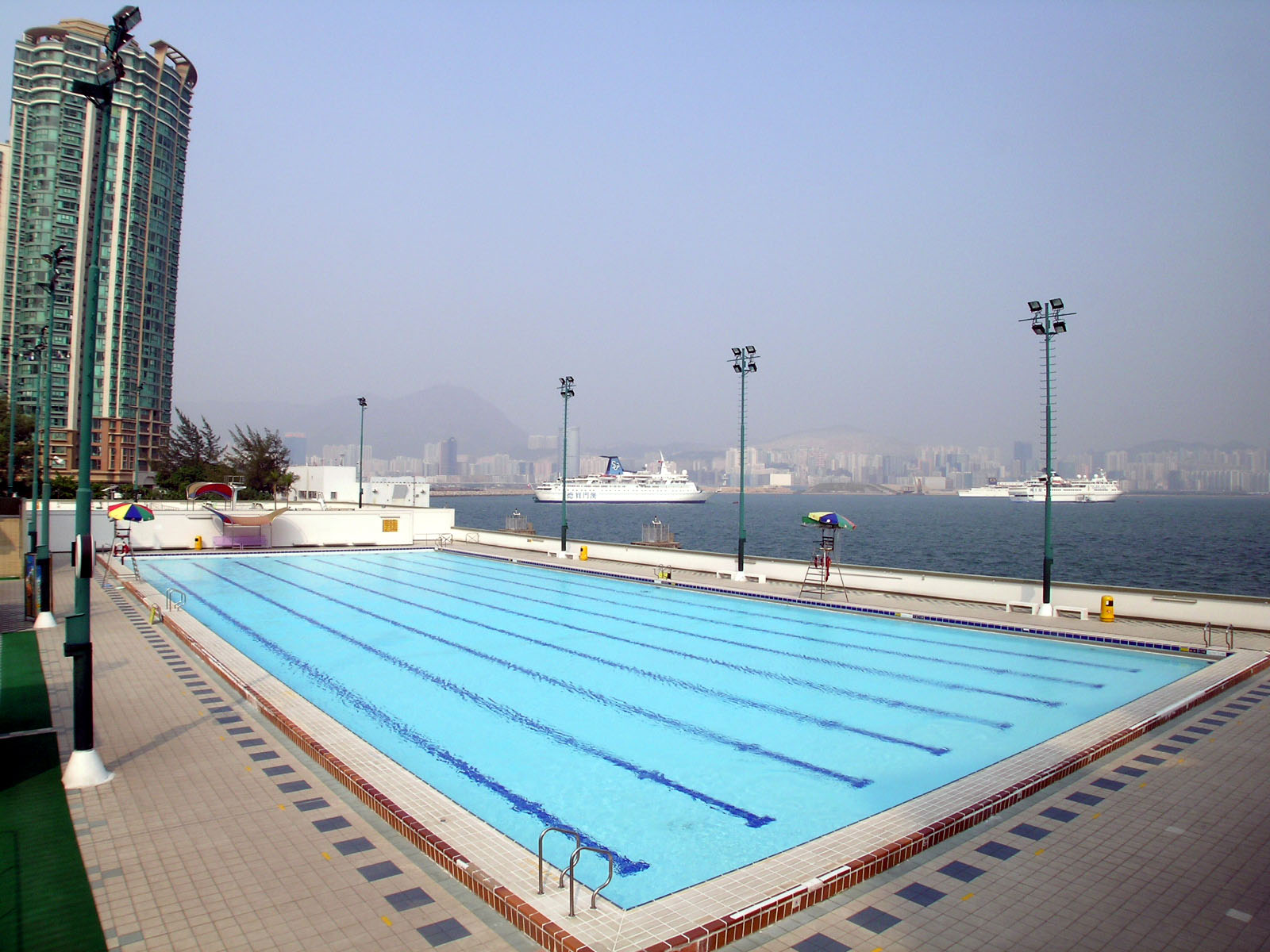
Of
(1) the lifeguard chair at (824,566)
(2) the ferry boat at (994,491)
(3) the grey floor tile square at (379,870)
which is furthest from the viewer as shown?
(2) the ferry boat at (994,491)

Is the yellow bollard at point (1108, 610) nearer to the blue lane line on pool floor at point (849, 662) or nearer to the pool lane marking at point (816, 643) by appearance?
the pool lane marking at point (816, 643)

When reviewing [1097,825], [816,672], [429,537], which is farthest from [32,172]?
[1097,825]

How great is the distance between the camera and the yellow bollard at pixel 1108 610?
1478cm

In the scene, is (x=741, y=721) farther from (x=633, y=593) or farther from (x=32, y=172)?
(x=32, y=172)

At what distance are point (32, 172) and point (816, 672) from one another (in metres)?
90.5

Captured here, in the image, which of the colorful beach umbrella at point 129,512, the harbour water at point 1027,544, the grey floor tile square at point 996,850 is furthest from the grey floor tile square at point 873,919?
the harbour water at point 1027,544

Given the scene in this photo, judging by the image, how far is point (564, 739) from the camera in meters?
8.76

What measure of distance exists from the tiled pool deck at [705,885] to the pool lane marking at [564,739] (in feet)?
4.23

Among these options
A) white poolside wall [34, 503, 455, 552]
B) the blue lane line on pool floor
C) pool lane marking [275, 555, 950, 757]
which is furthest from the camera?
white poolside wall [34, 503, 455, 552]

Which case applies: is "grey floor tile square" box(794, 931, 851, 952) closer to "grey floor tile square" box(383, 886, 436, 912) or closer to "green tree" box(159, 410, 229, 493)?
"grey floor tile square" box(383, 886, 436, 912)

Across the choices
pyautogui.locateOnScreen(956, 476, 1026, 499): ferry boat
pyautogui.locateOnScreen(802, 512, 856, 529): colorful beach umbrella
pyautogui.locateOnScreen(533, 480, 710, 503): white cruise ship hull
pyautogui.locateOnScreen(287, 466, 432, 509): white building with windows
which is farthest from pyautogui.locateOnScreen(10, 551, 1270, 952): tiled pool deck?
pyautogui.locateOnScreen(956, 476, 1026, 499): ferry boat

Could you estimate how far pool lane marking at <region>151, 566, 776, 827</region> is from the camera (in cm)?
673

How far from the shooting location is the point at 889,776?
7496mm

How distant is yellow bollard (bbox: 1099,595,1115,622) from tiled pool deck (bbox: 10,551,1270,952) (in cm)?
747
